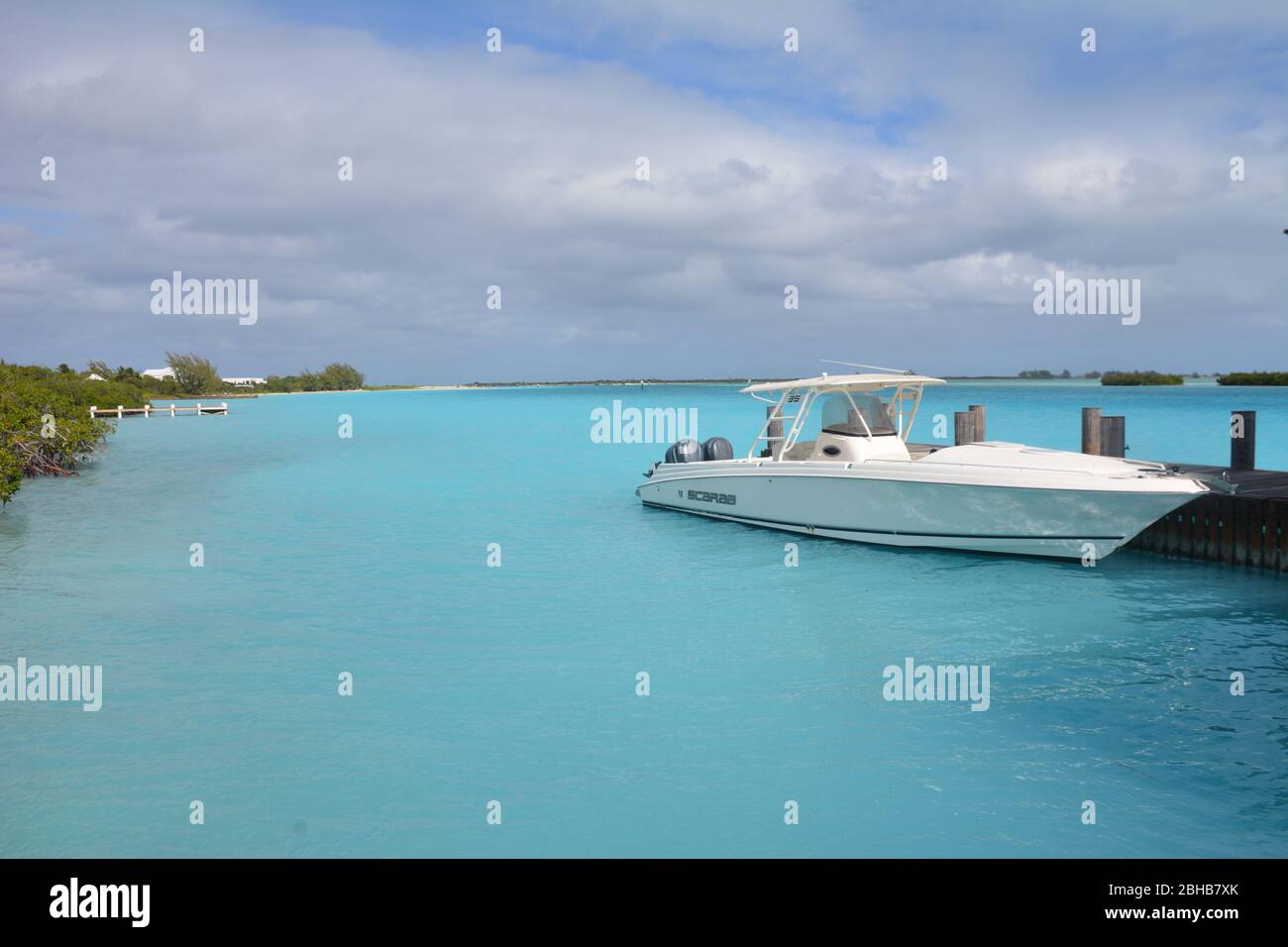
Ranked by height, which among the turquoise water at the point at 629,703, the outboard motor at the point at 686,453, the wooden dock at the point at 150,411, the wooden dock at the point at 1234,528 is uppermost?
the wooden dock at the point at 150,411

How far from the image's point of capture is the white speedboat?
12648 millimetres

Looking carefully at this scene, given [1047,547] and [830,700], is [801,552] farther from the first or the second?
[830,700]

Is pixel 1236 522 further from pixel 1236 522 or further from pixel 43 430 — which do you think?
pixel 43 430

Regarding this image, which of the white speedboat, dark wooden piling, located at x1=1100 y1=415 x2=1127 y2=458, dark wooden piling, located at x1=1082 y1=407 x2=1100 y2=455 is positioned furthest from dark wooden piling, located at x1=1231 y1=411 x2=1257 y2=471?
dark wooden piling, located at x1=1082 y1=407 x2=1100 y2=455

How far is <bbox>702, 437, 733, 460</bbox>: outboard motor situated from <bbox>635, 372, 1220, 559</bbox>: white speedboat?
0.79m

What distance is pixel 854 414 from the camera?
1509cm

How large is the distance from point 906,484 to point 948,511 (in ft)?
2.48

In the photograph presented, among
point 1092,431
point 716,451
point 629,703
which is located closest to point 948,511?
point 1092,431

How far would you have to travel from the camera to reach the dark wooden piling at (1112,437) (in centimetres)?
1655

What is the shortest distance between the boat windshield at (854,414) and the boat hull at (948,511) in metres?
0.90

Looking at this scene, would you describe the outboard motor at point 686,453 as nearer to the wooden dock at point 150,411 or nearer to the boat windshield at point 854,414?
the boat windshield at point 854,414

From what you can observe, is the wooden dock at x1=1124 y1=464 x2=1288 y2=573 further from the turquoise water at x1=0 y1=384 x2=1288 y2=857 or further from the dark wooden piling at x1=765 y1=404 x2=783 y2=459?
the dark wooden piling at x1=765 y1=404 x2=783 y2=459

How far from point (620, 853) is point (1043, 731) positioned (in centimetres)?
375

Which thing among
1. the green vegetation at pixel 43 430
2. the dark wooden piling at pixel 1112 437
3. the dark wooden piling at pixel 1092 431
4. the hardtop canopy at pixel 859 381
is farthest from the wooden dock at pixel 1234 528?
the green vegetation at pixel 43 430
